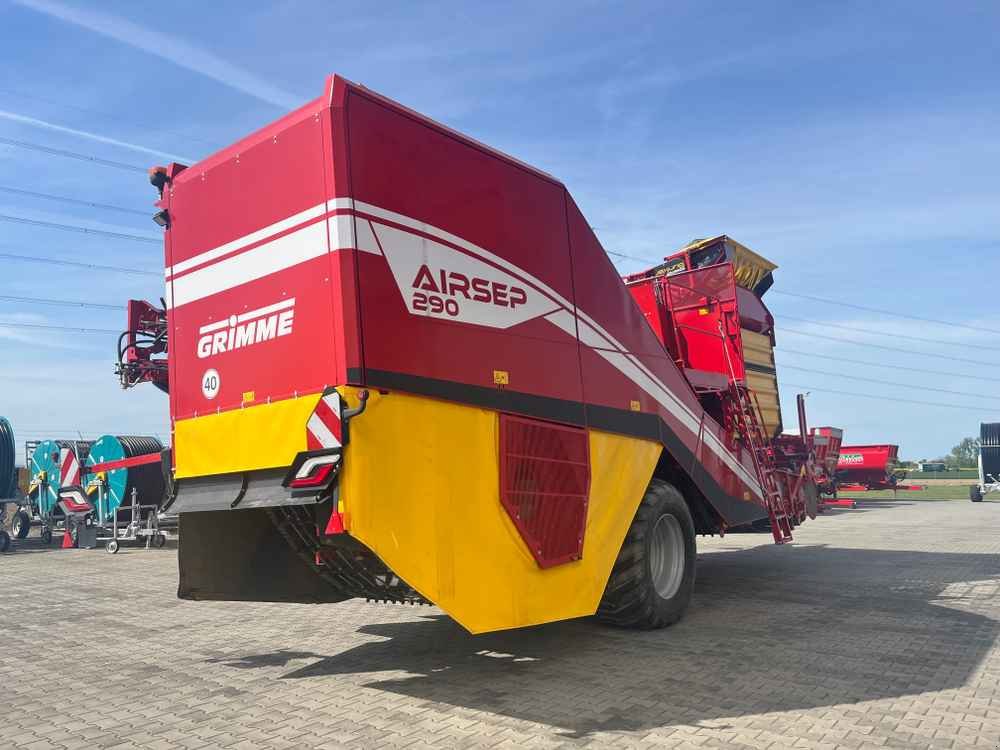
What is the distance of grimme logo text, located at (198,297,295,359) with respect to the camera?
4.95m

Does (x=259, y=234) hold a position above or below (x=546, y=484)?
above

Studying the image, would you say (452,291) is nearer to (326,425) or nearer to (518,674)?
(326,425)

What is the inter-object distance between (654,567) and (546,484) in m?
2.01

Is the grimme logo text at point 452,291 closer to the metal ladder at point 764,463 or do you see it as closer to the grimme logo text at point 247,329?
the grimme logo text at point 247,329

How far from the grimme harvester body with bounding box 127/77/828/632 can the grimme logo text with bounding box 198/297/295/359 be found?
2 cm

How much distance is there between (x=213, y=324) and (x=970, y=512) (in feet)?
78.0

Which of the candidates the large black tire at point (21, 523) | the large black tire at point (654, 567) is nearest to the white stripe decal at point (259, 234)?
the large black tire at point (654, 567)

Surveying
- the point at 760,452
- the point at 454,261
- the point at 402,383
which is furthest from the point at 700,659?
the point at 760,452

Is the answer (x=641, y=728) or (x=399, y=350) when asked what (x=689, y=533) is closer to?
(x=641, y=728)

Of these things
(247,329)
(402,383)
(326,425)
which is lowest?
(326,425)

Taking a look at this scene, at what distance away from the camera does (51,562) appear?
14.8 m

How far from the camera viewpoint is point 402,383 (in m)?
4.69

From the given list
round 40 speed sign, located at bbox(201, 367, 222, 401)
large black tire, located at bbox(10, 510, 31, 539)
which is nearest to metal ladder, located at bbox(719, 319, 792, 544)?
round 40 speed sign, located at bbox(201, 367, 222, 401)

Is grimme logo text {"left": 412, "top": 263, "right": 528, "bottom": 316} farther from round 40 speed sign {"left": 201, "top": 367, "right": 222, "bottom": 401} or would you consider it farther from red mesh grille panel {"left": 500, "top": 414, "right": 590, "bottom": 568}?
round 40 speed sign {"left": 201, "top": 367, "right": 222, "bottom": 401}
